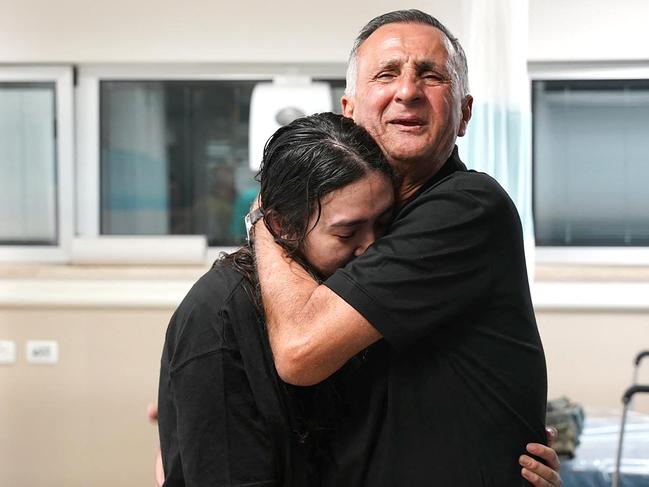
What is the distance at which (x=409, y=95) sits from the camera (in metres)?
1.22

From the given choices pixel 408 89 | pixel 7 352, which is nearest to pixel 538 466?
pixel 408 89

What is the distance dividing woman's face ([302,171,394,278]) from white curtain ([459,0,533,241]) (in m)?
1.66

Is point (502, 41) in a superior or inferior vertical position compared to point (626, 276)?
superior

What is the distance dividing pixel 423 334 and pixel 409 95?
1.04 ft

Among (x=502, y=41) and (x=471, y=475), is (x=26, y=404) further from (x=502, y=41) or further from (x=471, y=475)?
(x=471, y=475)

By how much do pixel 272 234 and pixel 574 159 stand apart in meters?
3.15

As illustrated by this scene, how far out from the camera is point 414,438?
45.9 inches

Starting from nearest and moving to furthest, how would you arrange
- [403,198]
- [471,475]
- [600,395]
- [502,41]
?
1. [471,475]
2. [403,198]
3. [502,41]
4. [600,395]

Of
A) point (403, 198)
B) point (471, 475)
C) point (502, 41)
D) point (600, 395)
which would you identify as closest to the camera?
point (471, 475)

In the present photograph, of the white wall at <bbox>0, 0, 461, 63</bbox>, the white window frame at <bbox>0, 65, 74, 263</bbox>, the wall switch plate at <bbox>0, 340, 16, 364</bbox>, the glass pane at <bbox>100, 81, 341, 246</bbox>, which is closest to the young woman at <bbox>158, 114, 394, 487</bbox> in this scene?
the white wall at <bbox>0, 0, 461, 63</bbox>

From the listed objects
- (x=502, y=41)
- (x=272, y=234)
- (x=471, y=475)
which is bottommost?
(x=471, y=475)

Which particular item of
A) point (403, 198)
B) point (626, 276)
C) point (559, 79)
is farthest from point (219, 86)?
point (403, 198)

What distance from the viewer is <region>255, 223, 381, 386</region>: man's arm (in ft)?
3.62

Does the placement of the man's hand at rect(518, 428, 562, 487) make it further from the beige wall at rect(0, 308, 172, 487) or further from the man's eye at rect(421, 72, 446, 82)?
the beige wall at rect(0, 308, 172, 487)
